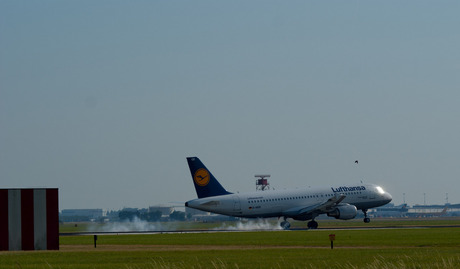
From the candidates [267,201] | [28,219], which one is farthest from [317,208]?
[28,219]

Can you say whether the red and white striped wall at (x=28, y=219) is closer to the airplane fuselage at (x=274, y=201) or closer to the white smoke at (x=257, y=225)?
the airplane fuselage at (x=274, y=201)

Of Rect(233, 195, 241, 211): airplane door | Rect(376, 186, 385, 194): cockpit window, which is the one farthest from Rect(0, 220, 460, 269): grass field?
Rect(376, 186, 385, 194): cockpit window

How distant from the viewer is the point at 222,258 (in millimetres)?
50469

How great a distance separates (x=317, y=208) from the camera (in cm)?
10575

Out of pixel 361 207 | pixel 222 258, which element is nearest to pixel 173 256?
pixel 222 258

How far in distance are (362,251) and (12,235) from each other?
26.1m

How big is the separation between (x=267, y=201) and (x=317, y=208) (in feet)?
19.7

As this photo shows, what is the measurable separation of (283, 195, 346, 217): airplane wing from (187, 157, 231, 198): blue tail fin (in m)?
8.35

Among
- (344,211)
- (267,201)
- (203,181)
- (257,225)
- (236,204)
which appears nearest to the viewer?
(236,204)

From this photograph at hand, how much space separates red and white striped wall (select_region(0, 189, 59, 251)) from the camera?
6525 cm

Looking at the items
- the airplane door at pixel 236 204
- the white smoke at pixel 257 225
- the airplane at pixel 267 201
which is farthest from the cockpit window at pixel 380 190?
the airplane door at pixel 236 204

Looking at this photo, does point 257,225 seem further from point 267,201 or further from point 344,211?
point 344,211

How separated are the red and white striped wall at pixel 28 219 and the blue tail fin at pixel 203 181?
39.4 meters

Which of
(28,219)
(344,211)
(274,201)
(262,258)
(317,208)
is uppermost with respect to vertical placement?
(274,201)
